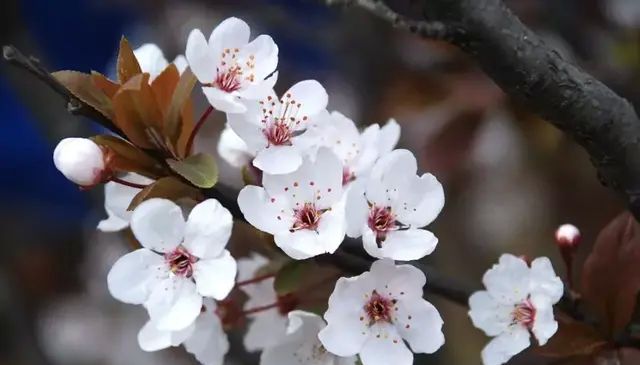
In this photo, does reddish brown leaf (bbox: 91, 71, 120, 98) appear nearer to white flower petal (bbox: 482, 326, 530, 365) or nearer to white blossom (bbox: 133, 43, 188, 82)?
white blossom (bbox: 133, 43, 188, 82)

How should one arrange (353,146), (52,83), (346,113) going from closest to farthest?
(52,83) < (353,146) < (346,113)

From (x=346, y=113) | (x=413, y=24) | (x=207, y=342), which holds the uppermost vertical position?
(x=413, y=24)


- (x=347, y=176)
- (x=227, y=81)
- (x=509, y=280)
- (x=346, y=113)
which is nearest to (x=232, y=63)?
(x=227, y=81)

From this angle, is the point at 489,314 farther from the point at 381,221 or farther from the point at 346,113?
the point at 346,113

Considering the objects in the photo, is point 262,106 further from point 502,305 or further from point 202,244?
point 502,305

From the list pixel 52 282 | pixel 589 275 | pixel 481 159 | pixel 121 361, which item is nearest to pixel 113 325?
pixel 121 361
